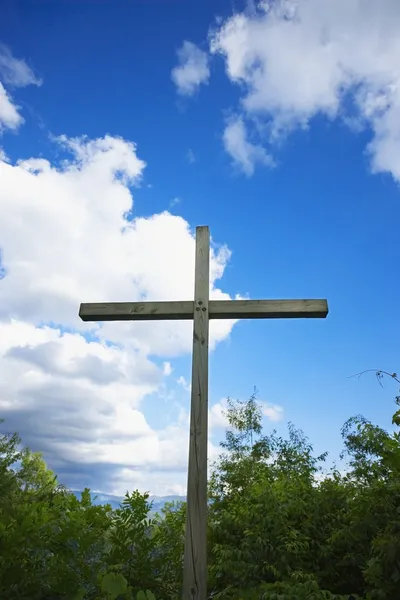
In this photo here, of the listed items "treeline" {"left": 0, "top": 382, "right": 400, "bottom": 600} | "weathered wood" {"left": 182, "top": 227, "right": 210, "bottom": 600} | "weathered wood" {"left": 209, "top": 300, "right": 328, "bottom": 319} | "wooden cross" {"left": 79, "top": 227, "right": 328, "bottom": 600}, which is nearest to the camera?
"treeline" {"left": 0, "top": 382, "right": 400, "bottom": 600}

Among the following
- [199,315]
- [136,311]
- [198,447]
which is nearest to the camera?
[198,447]

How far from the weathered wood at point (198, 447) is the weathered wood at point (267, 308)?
14 cm

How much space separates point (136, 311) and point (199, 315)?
60 cm

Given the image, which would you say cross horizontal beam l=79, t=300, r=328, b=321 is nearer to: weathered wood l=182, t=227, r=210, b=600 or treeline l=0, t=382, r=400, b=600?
weathered wood l=182, t=227, r=210, b=600

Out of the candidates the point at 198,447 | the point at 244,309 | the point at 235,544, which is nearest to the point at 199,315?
the point at 244,309

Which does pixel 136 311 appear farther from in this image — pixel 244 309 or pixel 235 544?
pixel 235 544

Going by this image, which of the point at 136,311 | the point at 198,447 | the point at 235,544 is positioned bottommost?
the point at 235,544

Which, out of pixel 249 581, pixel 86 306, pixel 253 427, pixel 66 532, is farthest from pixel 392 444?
pixel 253 427

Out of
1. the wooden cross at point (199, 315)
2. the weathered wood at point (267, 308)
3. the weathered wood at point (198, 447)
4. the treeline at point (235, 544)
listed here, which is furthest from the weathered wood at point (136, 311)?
the treeline at point (235, 544)

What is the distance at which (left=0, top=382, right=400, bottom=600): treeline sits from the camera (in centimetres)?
213

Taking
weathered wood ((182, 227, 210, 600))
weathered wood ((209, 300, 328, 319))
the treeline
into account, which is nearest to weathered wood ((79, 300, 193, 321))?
weathered wood ((182, 227, 210, 600))

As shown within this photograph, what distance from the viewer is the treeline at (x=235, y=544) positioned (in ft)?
6.98

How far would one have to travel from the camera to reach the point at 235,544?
3.73 meters

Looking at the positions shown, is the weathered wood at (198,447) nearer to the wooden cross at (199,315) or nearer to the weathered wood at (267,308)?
the wooden cross at (199,315)
